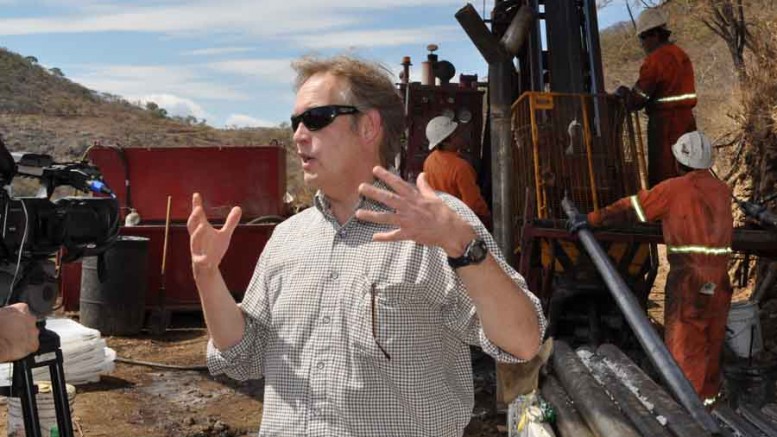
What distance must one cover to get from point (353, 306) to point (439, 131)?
5.43 m

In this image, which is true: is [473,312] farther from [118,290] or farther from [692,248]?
[118,290]

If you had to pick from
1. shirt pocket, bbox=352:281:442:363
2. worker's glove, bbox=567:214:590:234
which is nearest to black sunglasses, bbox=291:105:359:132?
shirt pocket, bbox=352:281:442:363

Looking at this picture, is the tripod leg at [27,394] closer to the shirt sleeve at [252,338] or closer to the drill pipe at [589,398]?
the shirt sleeve at [252,338]

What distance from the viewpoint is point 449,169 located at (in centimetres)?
714

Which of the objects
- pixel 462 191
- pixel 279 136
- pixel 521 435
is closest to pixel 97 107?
pixel 279 136

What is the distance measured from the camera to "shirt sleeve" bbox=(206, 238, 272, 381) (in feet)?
7.77

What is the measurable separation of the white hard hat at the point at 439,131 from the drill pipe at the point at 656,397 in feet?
9.84

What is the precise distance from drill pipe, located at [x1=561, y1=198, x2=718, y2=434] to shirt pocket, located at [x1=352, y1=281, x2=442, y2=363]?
70.4 inches

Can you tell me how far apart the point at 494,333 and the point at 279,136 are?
35199 millimetres

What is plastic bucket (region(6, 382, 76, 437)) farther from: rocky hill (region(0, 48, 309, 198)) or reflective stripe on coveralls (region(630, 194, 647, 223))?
rocky hill (region(0, 48, 309, 198))

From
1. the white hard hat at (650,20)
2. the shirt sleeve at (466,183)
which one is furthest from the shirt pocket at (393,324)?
the white hard hat at (650,20)

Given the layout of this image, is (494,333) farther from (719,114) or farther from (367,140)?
(719,114)

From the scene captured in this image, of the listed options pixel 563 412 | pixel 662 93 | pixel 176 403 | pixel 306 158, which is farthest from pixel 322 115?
pixel 662 93

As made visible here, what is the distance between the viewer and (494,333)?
202cm
